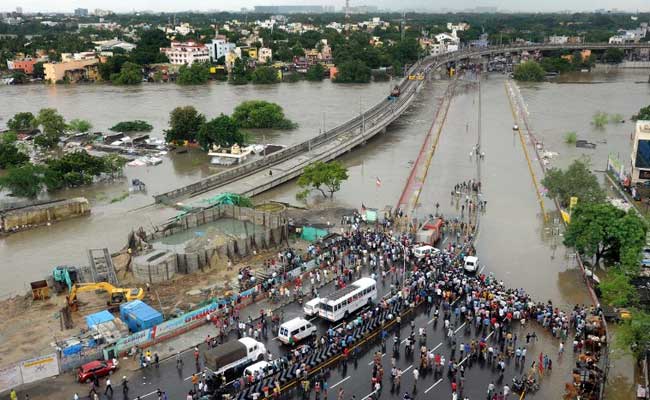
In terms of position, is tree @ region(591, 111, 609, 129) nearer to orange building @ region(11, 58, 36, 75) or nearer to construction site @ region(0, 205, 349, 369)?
construction site @ region(0, 205, 349, 369)

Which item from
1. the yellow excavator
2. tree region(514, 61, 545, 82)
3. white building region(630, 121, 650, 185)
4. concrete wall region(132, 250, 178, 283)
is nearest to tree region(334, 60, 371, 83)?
tree region(514, 61, 545, 82)

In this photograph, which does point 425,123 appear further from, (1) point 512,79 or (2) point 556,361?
(2) point 556,361

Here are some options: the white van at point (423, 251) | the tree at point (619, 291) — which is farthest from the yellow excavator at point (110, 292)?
the tree at point (619, 291)

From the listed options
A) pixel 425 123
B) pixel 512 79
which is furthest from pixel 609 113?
pixel 512 79

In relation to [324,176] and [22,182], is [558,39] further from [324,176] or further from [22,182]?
[22,182]

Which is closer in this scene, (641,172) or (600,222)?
(600,222)

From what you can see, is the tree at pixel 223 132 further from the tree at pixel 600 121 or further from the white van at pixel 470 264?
the tree at pixel 600 121

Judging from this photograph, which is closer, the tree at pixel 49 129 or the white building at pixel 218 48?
the tree at pixel 49 129
